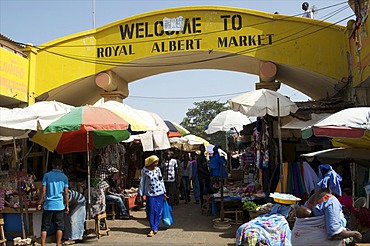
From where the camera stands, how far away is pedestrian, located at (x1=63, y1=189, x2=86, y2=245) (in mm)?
8070

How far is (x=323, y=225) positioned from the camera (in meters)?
4.54

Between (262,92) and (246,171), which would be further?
(246,171)

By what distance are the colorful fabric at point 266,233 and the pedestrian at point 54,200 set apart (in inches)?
167

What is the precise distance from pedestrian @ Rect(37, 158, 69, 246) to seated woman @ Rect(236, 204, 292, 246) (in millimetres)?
4234

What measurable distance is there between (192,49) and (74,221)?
6.69 m

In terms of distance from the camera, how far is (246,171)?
42.9 feet

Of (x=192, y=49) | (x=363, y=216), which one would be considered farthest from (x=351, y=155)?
(x=192, y=49)

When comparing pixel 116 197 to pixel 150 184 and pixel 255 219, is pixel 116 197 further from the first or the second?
pixel 255 219

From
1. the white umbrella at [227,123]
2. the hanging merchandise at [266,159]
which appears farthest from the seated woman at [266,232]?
the white umbrella at [227,123]

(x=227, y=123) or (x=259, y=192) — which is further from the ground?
(x=227, y=123)

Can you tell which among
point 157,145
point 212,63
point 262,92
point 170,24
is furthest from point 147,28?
point 262,92

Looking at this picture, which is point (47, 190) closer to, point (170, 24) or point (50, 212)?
point (50, 212)

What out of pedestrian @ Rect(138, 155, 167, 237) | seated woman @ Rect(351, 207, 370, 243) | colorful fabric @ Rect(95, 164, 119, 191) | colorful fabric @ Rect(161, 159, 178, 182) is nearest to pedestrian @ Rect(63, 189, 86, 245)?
pedestrian @ Rect(138, 155, 167, 237)

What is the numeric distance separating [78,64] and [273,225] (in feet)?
35.1
